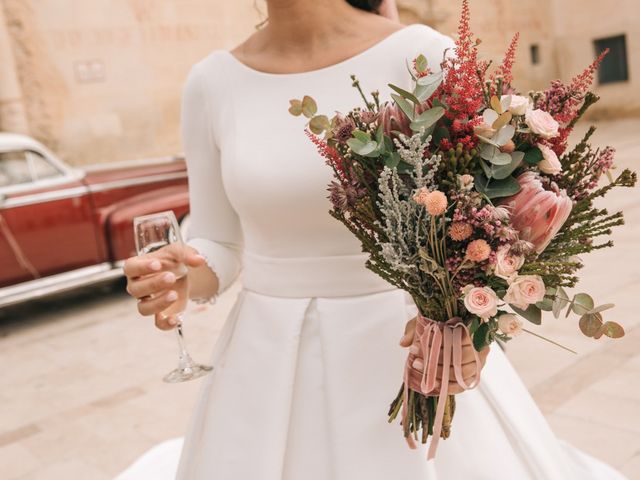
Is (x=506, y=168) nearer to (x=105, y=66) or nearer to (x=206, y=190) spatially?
(x=206, y=190)

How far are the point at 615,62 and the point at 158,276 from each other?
61.5ft

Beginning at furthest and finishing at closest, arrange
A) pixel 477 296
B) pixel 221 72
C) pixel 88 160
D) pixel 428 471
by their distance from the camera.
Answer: pixel 88 160, pixel 221 72, pixel 428 471, pixel 477 296

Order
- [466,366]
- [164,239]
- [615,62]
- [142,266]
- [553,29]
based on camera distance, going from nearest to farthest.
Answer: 1. [466,366]
2. [142,266]
3. [164,239]
4. [615,62]
5. [553,29]

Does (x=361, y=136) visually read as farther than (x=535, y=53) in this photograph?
No

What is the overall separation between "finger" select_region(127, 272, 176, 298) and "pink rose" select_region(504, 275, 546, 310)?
72 cm

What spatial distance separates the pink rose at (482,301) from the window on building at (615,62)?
60.6 ft

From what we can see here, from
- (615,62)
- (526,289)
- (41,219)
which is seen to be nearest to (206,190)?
(526,289)

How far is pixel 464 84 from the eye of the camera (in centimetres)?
117

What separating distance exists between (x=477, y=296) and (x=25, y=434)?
358cm

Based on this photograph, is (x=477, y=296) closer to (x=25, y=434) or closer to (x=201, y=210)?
(x=201, y=210)

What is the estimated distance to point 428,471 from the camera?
1488 mm

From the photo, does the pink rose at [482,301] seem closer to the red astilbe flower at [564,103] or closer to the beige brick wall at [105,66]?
the red astilbe flower at [564,103]

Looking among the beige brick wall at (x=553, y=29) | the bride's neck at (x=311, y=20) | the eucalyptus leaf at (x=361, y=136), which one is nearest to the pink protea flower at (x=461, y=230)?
the eucalyptus leaf at (x=361, y=136)

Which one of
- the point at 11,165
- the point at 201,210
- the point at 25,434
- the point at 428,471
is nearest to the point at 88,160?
the point at 11,165
